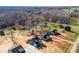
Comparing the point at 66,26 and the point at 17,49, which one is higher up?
the point at 66,26

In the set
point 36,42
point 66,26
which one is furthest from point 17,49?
point 66,26

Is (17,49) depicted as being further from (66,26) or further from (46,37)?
(66,26)

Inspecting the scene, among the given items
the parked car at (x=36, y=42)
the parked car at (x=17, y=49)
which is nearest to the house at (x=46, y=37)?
the parked car at (x=36, y=42)

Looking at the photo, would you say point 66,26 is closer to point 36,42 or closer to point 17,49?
point 36,42

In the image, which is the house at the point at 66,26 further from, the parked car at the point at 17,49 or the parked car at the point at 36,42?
the parked car at the point at 17,49

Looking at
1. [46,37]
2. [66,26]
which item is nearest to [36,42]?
[46,37]

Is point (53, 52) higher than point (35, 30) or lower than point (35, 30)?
lower

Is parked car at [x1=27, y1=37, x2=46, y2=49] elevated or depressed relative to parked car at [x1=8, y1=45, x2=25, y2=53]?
elevated

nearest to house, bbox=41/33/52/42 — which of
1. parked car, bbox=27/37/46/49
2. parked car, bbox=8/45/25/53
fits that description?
parked car, bbox=27/37/46/49

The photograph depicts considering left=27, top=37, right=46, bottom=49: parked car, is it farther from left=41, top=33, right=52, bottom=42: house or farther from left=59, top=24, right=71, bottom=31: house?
left=59, top=24, right=71, bottom=31: house
